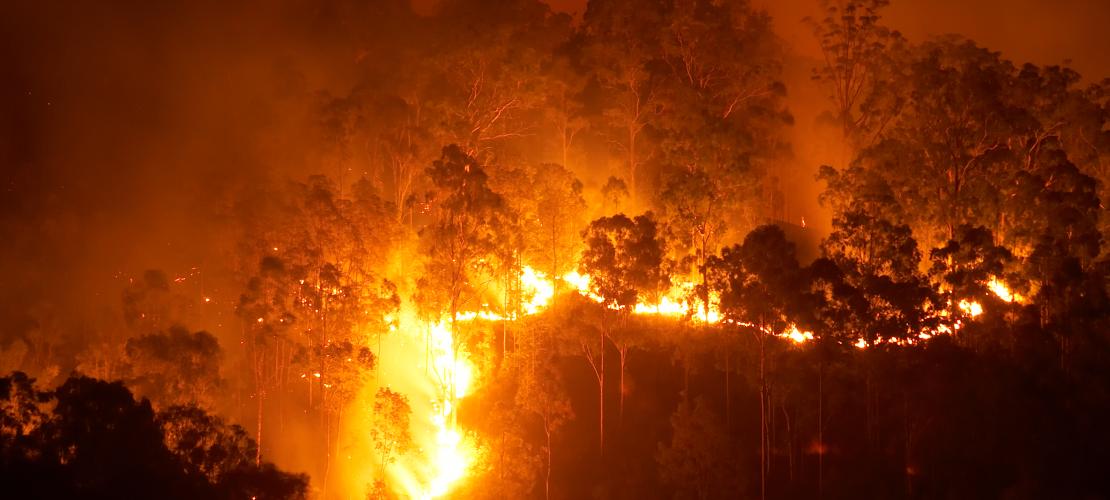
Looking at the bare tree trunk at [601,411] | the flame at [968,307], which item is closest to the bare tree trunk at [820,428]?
the flame at [968,307]

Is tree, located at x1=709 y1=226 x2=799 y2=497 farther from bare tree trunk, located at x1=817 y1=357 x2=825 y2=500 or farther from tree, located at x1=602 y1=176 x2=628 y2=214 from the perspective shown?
tree, located at x1=602 y1=176 x2=628 y2=214

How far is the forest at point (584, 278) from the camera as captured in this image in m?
29.7

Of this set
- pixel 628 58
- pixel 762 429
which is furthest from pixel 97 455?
pixel 628 58

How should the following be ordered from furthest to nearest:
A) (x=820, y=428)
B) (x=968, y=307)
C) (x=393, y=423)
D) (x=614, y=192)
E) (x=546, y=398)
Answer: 1. (x=614, y=192)
2. (x=393, y=423)
3. (x=546, y=398)
4. (x=968, y=307)
5. (x=820, y=428)

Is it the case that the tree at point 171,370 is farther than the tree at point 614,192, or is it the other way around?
the tree at point 614,192

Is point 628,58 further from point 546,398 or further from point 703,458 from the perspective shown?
point 703,458

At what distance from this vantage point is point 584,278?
1661 inches

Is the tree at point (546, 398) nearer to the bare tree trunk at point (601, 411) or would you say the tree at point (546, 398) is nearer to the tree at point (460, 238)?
the bare tree trunk at point (601, 411)

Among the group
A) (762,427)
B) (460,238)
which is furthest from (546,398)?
(460,238)

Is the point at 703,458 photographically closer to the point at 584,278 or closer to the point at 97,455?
the point at 584,278

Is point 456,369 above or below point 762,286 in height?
below

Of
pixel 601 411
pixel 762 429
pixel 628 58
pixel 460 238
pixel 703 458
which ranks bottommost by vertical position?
pixel 703 458

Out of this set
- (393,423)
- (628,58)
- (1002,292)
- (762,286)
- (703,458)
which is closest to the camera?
(703,458)

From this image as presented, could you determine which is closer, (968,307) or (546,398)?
(968,307)
